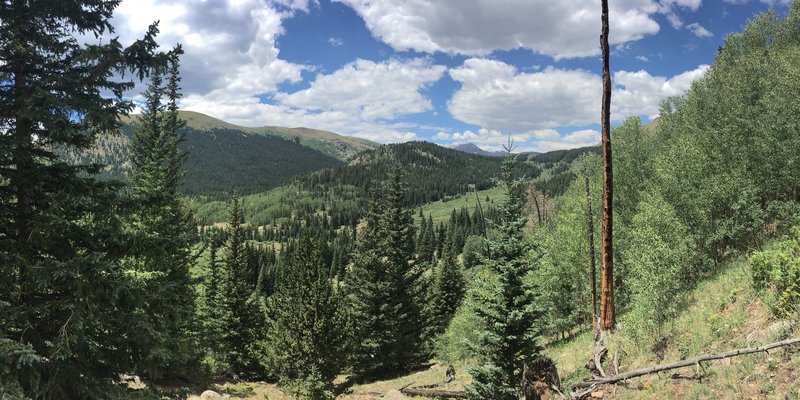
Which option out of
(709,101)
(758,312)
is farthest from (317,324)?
(709,101)

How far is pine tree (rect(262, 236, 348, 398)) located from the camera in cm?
2470

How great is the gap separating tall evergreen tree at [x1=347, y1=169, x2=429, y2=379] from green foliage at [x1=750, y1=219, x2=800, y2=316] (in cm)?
2698

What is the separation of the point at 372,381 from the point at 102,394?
99.0ft

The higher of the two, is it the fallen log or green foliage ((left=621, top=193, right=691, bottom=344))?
green foliage ((left=621, top=193, right=691, bottom=344))

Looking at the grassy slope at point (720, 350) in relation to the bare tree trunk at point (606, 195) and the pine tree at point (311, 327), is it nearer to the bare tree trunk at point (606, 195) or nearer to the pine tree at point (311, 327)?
the bare tree trunk at point (606, 195)

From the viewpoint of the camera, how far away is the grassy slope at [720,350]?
8422 mm

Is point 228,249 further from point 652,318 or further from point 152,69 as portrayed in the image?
point 652,318

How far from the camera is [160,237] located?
30.6 ft

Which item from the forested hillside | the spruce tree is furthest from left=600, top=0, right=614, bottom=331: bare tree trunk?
the spruce tree

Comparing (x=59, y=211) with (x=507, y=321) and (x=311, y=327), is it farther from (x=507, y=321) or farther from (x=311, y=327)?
(x=311, y=327)

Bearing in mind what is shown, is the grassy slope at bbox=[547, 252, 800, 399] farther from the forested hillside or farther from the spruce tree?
the spruce tree

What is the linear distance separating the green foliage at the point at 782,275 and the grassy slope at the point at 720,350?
501mm

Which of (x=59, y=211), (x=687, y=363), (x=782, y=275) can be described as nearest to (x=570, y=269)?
(x=782, y=275)

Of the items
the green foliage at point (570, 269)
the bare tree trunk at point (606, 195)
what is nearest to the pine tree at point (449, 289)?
the green foliage at point (570, 269)
